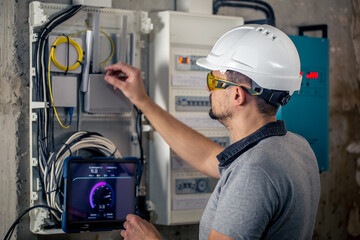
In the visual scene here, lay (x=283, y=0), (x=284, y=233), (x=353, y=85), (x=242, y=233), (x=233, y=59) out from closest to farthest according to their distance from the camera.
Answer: (x=242, y=233)
(x=284, y=233)
(x=233, y=59)
(x=283, y=0)
(x=353, y=85)

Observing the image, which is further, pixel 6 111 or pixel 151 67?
pixel 151 67

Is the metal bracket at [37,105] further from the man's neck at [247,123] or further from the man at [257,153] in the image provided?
the man's neck at [247,123]

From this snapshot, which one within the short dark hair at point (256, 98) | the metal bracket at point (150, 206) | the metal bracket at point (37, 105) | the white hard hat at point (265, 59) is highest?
the white hard hat at point (265, 59)

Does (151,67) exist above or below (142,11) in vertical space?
below

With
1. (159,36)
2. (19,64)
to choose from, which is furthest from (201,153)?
(19,64)

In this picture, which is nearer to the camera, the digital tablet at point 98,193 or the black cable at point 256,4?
the digital tablet at point 98,193

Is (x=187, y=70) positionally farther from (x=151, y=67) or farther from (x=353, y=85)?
(x=353, y=85)

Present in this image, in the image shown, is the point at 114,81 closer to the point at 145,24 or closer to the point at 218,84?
the point at 145,24

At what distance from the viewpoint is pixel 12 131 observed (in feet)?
7.41

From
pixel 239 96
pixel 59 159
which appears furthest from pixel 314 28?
pixel 59 159

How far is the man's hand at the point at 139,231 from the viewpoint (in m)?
1.82

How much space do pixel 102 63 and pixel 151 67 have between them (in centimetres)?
28

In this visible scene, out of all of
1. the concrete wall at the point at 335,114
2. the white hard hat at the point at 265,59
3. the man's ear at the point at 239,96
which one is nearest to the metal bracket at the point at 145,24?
the concrete wall at the point at 335,114

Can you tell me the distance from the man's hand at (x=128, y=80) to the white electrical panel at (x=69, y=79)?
0.05m
